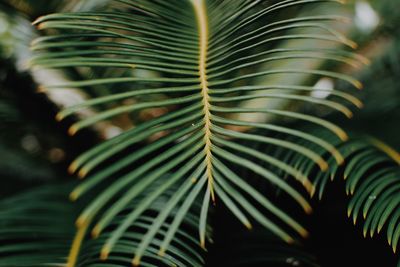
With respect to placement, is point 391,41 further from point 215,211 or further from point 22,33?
point 22,33

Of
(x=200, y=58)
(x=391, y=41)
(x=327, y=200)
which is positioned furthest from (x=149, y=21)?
(x=391, y=41)

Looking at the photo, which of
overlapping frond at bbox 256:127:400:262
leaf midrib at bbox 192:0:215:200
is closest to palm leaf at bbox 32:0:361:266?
leaf midrib at bbox 192:0:215:200

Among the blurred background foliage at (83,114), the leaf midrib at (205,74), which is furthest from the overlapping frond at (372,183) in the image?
the leaf midrib at (205,74)

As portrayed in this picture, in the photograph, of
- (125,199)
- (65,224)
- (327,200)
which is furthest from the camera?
(327,200)

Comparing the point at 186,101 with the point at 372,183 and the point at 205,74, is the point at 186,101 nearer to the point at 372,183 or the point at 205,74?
the point at 205,74

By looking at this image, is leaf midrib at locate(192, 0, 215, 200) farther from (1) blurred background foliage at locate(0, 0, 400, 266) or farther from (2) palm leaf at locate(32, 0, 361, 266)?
(1) blurred background foliage at locate(0, 0, 400, 266)

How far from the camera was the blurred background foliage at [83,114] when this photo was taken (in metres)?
1.08

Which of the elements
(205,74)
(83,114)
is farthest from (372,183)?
(83,114)

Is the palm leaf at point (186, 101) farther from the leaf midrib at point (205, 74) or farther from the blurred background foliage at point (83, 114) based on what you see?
the blurred background foliage at point (83, 114)

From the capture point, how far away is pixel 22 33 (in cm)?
121

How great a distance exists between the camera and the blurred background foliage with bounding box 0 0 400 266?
1.08 meters

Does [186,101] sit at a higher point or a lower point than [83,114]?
lower

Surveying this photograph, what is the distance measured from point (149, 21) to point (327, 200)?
0.60 m

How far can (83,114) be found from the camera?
1.36m
